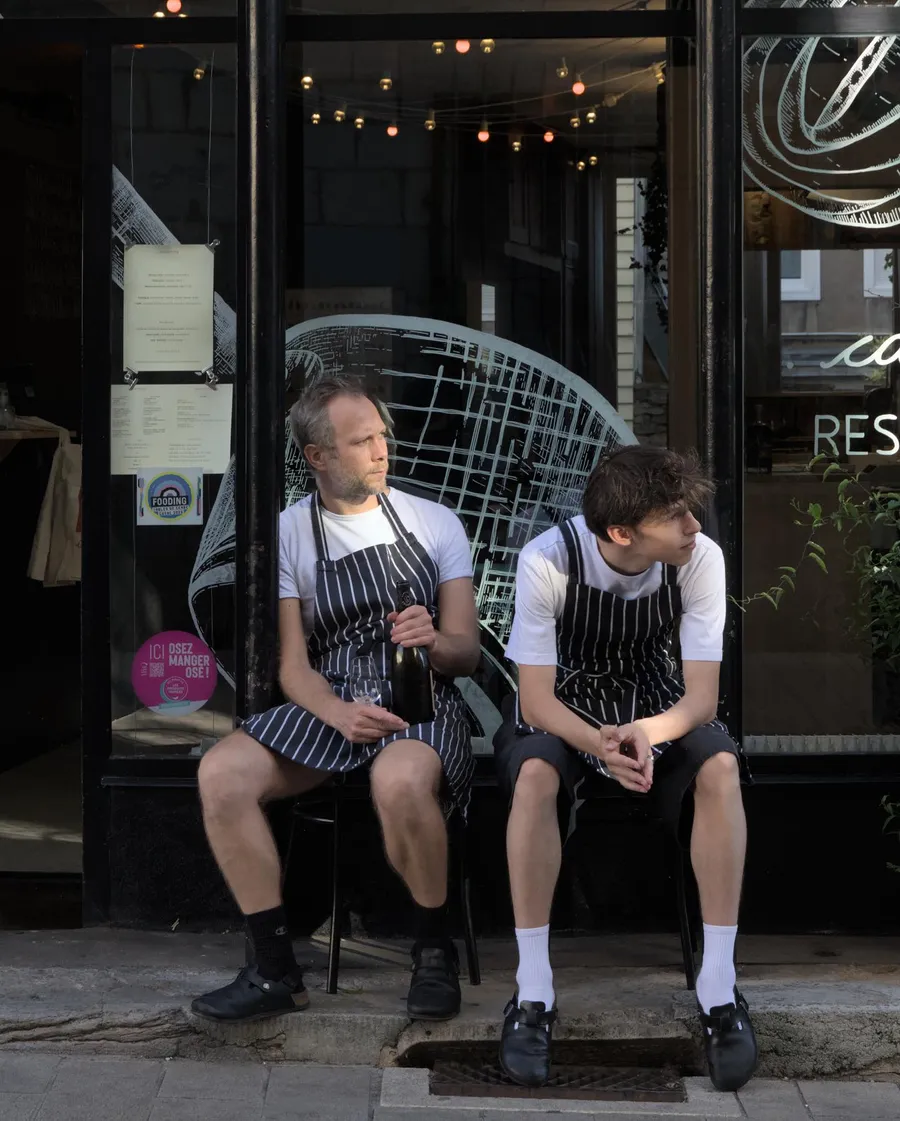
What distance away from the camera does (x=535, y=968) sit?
3.37m

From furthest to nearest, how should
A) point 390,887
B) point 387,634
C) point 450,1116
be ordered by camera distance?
point 390,887
point 387,634
point 450,1116

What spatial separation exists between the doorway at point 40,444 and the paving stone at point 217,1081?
6.82ft

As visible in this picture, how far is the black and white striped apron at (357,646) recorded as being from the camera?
3.63 metres

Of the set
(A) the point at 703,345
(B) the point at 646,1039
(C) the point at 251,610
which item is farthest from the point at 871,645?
(C) the point at 251,610

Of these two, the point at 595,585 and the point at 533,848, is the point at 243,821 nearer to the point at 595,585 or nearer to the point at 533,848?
the point at 533,848

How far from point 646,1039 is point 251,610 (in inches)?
55.0

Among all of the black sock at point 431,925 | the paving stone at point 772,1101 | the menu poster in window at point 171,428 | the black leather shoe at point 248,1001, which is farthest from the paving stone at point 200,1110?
the menu poster in window at point 171,428

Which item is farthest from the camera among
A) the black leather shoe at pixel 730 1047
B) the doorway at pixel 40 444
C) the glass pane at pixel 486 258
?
the doorway at pixel 40 444

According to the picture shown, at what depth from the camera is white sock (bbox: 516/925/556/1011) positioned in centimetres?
336

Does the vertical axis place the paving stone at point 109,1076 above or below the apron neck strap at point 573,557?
below

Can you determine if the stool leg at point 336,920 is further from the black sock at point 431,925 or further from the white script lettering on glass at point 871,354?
the white script lettering on glass at point 871,354

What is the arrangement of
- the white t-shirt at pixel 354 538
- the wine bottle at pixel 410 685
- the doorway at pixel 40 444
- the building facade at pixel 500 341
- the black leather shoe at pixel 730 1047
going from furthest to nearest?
the doorway at pixel 40 444 < the building facade at pixel 500 341 < the white t-shirt at pixel 354 538 < the wine bottle at pixel 410 685 < the black leather shoe at pixel 730 1047

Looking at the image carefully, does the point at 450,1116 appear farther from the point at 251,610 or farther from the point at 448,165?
the point at 448,165

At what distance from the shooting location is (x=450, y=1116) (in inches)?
128
